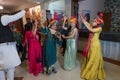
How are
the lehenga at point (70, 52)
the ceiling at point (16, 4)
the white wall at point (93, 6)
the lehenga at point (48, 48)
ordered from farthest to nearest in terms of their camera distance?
the white wall at point (93, 6) → the ceiling at point (16, 4) → the lehenga at point (70, 52) → the lehenga at point (48, 48)

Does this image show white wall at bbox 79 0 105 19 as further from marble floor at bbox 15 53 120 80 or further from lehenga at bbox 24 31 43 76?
lehenga at bbox 24 31 43 76

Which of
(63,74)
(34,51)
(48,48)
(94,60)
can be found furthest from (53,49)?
(94,60)

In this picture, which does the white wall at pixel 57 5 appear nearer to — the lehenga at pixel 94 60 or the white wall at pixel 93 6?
the white wall at pixel 93 6

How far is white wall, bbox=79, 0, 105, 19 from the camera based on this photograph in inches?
216

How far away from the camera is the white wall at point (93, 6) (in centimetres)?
548

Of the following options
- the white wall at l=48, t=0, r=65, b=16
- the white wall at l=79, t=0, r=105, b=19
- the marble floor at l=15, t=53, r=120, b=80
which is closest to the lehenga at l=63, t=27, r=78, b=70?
the marble floor at l=15, t=53, r=120, b=80

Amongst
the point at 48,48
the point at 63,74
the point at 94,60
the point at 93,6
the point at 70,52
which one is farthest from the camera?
the point at 93,6

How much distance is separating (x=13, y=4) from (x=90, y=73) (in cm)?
441

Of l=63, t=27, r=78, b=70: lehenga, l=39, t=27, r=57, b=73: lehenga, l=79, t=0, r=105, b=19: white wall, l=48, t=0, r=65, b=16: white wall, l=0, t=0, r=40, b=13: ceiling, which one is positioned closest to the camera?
l=39, t=27, r=57, b=73: lehenga

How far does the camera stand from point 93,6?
588 centimetres

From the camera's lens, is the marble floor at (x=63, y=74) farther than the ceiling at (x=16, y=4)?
No

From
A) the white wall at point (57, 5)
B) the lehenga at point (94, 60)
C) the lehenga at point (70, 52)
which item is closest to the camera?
the lehenga at point (94, 60)

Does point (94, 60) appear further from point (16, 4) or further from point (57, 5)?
point (16, 4)

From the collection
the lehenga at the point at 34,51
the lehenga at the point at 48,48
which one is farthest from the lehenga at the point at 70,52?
the lehenga at the point at 34,51
